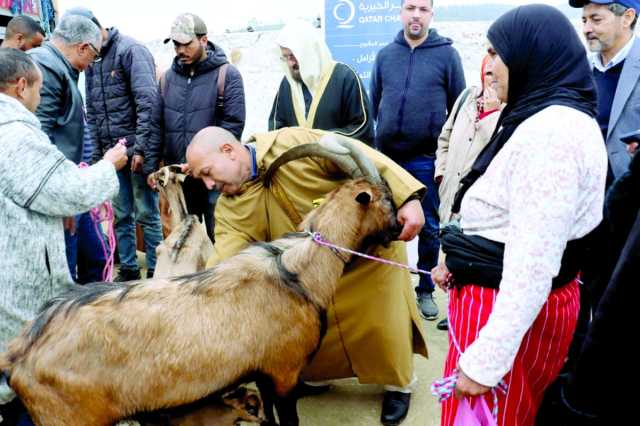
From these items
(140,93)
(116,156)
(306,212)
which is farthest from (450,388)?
(140,93)

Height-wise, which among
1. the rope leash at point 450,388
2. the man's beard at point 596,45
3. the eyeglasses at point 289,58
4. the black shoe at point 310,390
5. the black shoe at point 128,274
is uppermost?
the man's beard at point 596,45

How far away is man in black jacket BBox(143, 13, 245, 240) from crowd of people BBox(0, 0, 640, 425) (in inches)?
0.7

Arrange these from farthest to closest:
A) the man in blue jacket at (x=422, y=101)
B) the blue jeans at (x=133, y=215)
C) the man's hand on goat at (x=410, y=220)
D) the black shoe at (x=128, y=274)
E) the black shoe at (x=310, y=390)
A: the black shoe at (x=128, y=274), the blue jeans at (x=133, y=215), the man in blue jacket at (x=422, y=101), the black shoe at (x=310, y=390), the man's hand on goat at (x=410, y=220)

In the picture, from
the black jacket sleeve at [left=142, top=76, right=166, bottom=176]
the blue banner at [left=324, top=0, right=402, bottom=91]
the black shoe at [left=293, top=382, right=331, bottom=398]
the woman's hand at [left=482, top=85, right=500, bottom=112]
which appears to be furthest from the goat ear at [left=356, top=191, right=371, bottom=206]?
the blue banner at [left=324, top=0, right=402, bottom=91]

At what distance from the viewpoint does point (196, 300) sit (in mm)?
2115

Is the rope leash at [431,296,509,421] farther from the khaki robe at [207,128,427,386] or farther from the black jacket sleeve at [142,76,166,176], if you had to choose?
the black jacket sleeve at [142,76,166,176]

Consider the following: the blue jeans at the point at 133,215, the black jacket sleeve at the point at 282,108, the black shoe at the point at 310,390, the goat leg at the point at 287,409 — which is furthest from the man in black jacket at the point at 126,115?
the goat leg at the point at 287,409

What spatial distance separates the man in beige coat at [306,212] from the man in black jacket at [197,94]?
64.6 inches

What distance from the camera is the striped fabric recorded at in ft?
5.66

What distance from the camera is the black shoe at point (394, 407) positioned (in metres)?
3.09

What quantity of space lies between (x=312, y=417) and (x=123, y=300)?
166 cm

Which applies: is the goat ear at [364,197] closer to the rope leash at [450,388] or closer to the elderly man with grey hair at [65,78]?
the rope leash at [450,388]

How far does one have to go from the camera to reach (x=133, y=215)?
213 inches

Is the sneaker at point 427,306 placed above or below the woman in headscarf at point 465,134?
below
